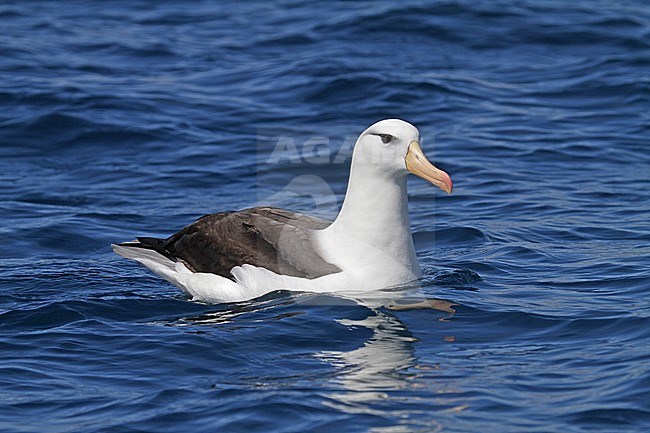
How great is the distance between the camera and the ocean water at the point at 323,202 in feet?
23.5

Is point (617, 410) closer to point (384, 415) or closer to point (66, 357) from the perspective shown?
point (384, 415)

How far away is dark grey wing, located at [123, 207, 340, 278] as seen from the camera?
8781 millimetres

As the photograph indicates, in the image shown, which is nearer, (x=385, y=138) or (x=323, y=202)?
(x=385, y=138)

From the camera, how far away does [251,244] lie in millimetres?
8969

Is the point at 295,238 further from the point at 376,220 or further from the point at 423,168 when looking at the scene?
the point at 423,168

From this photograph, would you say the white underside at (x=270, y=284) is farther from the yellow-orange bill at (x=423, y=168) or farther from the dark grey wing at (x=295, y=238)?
the yellow-orange bill at (x=423, y=168)

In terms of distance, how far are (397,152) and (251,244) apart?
48.2 inches

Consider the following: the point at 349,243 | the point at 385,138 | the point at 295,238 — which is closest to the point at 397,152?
the point at 385,138

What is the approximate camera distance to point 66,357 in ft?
25.9

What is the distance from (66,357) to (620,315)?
360 cm

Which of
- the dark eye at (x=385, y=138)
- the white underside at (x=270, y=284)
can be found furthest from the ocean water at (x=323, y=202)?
the dark eye at (x=385, y=138)

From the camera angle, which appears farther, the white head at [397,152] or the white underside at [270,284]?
the white underside at [270,284]

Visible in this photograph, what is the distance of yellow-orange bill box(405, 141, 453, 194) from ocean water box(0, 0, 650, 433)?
0.84 m

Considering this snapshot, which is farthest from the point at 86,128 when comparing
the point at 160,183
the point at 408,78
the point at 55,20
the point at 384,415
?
the point at 384,415
